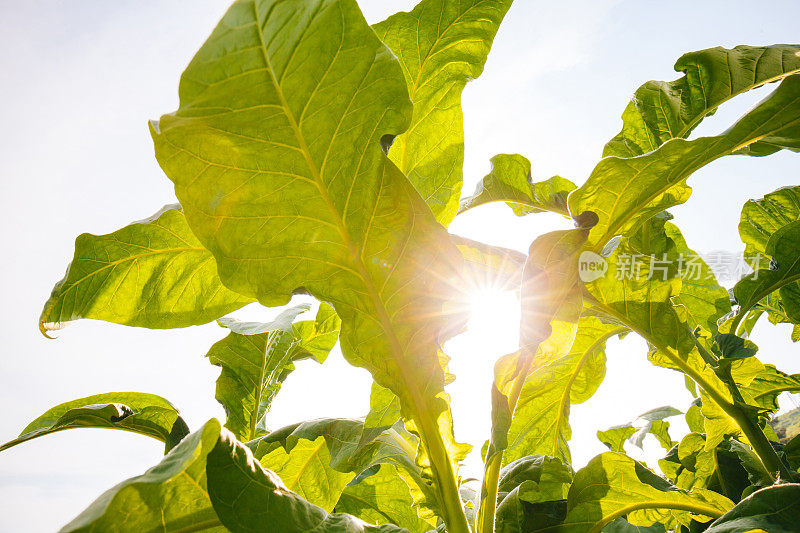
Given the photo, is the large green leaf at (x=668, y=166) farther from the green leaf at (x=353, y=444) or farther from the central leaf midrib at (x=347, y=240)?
the green leaf at (x=353, y=444)

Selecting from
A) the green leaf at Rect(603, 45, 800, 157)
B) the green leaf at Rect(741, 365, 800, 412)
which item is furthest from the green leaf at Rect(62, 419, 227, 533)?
the green leaf at Rect(741, 365, 800, 412)

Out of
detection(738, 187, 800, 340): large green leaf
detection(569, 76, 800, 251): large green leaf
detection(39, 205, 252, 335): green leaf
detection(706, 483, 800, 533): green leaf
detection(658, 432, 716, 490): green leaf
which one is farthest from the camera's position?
detection(738, 187, 800, 340): large green leaf

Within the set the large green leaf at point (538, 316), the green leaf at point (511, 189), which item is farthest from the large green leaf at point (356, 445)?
the green leaf at point (511, 189)

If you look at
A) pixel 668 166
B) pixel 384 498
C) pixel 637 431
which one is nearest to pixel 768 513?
pixel 668 166

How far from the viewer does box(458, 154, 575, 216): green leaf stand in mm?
1003

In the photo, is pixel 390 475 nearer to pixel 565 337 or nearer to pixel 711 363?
pixel 565 337

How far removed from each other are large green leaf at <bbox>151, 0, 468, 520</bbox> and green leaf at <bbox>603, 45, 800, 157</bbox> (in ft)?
1.82

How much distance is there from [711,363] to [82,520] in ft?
3.47

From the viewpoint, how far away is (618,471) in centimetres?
81

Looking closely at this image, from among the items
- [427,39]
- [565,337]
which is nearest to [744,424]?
[565,337]

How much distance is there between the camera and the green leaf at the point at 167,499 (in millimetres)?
443

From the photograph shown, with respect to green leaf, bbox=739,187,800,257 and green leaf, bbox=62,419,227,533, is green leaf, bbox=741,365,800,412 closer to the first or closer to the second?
green leaf, bbox=739,187,800,257

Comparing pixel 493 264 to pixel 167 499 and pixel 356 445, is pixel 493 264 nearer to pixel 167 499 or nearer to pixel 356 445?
pixel 356 445

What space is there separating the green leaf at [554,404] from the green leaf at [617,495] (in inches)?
10.6
